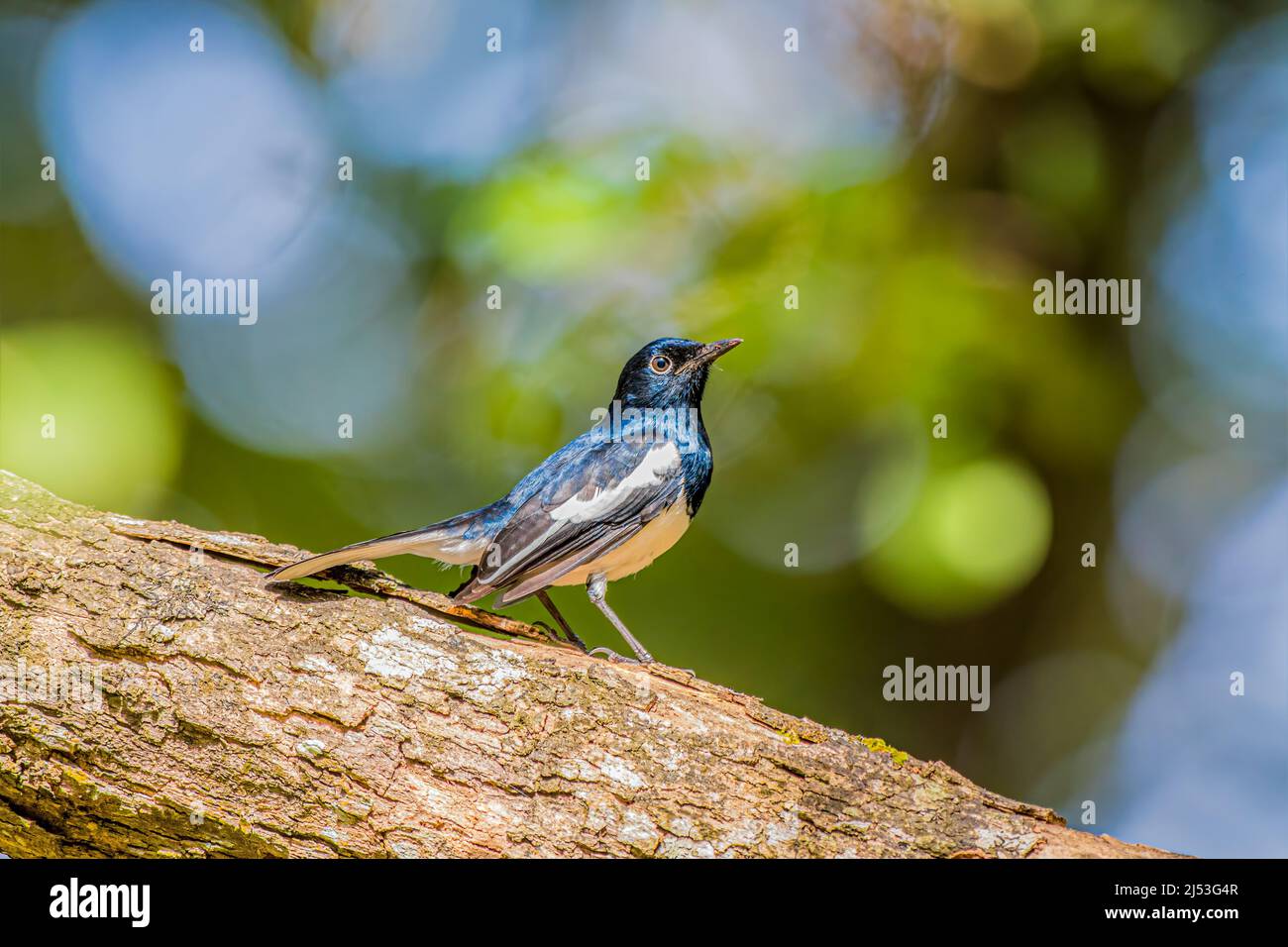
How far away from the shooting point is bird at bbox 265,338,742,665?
4.29 meters

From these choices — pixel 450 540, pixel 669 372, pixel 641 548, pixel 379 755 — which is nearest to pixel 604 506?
pixel 641 548

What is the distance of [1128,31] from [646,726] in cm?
507

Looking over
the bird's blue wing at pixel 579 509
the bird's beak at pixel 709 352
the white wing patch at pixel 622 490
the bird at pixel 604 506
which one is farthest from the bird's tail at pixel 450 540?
the bird's beak at pixel 709 352

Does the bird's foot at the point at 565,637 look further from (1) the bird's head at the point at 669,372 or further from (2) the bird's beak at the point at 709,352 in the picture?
(2) the bird's beak at the point at 709,352

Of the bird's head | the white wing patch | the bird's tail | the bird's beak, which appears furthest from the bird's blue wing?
the bird's beak

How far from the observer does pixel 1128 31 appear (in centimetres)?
602

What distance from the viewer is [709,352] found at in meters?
4.90

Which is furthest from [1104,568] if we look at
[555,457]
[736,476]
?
[555,457]

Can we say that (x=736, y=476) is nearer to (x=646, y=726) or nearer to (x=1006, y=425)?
(x=1006, y=425)

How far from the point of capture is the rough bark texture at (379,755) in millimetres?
3318

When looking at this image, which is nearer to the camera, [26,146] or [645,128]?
[645,128]

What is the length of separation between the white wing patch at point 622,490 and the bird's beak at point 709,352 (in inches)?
18.1

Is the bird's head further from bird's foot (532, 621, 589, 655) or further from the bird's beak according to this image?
bird's foot (532, 621, 589, 655)
